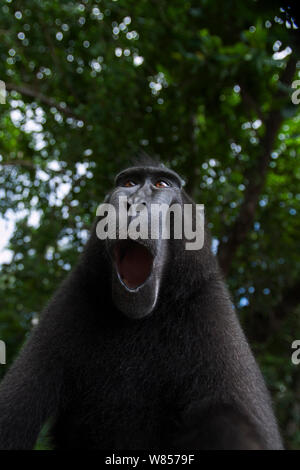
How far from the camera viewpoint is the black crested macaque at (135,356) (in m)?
2.22

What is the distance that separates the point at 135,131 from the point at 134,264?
3.48m

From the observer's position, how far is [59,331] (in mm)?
2471

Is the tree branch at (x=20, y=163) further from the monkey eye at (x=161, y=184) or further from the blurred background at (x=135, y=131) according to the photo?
the monkey eye at (x=161, y=184)

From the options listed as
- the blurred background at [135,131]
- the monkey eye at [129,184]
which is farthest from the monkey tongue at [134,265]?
the blurred background at [135,131]

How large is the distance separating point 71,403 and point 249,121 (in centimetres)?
425

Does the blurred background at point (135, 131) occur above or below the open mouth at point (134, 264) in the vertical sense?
above

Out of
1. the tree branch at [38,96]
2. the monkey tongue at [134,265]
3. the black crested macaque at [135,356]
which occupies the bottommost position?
the black crested macaque at [135,356]

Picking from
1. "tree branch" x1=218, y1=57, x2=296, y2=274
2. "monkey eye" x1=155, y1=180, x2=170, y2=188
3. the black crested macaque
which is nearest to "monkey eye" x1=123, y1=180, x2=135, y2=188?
the black crested macaque

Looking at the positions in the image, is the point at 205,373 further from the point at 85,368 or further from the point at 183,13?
the point at 183,13

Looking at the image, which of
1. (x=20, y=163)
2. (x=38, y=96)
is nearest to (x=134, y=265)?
(x=20, y=163)

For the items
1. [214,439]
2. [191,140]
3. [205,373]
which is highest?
[191,140]

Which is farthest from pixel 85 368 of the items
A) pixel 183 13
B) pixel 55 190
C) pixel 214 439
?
pixel 183 13

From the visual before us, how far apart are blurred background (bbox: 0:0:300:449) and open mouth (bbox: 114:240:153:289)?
2782 millimetres

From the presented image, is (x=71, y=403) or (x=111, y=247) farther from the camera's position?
(x=71, y=403)
